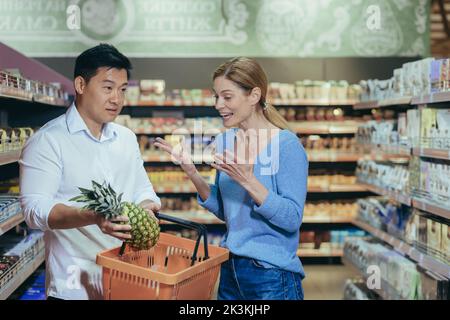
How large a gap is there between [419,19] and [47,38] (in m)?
4.51

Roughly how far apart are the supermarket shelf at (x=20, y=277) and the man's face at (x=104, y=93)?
141 centimetres

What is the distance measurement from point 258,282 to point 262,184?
14.2 inches

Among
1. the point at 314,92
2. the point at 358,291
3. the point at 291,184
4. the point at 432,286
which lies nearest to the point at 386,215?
the point at 358,291

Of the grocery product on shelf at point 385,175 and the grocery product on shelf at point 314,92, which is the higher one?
the grocery product on shelf at point 314,92

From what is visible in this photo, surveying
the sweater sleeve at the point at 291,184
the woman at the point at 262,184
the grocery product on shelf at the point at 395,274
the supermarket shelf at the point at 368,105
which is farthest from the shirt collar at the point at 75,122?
the supermarket shelf at the point at 368,105

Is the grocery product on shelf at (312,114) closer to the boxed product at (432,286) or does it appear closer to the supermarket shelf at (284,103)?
the supermarket shelf at (284,103)

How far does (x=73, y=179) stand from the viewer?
6.35 ft

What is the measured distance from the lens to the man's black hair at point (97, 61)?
1940 millimetres

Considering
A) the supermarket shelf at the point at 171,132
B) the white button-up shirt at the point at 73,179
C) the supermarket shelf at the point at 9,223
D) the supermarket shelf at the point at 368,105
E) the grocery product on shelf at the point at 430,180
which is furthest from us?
the supermarket shelf at the point at 171,132

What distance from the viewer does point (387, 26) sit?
683 cm

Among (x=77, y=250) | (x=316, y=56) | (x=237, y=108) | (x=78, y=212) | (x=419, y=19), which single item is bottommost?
(x=77, y=250)

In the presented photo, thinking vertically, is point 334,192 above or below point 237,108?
below

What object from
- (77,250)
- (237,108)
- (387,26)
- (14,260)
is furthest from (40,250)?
(387,26)

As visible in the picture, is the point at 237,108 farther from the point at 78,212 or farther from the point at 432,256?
the point at 432,256
